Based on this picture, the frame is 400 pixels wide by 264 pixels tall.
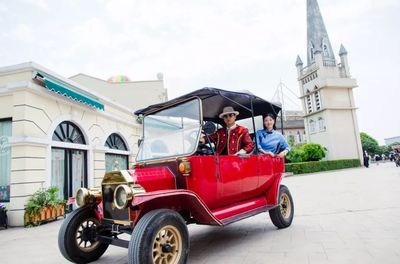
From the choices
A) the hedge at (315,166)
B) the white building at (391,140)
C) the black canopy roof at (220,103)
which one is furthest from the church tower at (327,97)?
the white building at (391,140)

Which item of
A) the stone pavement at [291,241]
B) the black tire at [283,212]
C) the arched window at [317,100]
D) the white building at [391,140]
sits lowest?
the stone pavement at [291,241]

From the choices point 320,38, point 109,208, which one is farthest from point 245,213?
point 320,38

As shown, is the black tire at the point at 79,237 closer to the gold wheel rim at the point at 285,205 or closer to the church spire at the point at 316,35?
the gold wheel rim at the point at 285,205

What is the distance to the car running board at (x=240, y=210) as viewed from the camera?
4141mm

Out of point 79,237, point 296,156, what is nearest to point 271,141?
point 79,237

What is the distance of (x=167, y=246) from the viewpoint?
318cm

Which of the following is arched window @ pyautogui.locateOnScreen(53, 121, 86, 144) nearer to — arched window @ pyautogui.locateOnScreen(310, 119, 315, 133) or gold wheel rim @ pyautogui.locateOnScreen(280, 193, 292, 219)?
gold wheel rim @ pyautogui.locateOnScreen(280, 193, 292, 219)

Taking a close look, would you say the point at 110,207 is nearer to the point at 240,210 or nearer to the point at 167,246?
the point at 167,246

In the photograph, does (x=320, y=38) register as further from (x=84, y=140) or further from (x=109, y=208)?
(x=109, y=208)

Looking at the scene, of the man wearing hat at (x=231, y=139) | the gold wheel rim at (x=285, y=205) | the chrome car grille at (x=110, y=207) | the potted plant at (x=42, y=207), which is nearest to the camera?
the chrome car grille at (x=110, y=207)

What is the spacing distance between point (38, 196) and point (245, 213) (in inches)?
265

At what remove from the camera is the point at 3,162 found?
8672 millimetres

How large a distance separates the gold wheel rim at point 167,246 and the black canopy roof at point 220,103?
205cm

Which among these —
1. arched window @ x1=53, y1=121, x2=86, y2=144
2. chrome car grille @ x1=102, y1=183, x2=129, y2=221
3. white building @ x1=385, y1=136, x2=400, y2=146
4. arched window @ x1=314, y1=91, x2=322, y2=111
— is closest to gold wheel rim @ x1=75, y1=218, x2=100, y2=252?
chrome car grille @ x1=102, y1=183, x2=129, y2=221
